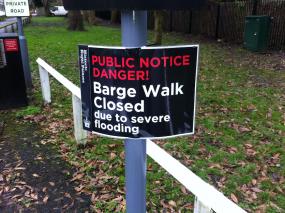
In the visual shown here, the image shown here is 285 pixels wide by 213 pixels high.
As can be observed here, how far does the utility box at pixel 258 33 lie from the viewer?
1290 cm

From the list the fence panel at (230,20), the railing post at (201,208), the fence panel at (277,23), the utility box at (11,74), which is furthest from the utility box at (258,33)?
the railing post at (201,208)

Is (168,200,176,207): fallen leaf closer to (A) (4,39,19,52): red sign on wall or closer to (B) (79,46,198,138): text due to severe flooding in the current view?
(B) (79,46,198,138): text due to severe flooding

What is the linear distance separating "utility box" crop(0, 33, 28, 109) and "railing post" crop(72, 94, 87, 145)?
2.20 meters

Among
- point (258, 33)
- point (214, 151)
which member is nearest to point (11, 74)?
point (214, 151)

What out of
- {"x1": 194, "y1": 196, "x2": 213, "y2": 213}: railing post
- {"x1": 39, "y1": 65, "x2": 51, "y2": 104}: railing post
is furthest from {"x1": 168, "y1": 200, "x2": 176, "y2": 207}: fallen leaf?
{"x1": 39, "y1": 65, "x2": 51, "y2": 104}: railing post

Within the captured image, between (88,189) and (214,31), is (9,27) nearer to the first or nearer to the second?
(214,31)

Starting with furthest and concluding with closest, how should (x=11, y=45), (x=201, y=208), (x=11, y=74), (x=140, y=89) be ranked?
(x=11, y=74) → (x=11, y=45) → (x=201, y=208) → (x=140, y=89)

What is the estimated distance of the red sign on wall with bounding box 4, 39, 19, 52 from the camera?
6207 mm

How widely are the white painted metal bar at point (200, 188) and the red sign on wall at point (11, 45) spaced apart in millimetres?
4226

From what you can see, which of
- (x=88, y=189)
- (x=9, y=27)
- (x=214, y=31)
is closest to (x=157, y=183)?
(x=88, y=189)

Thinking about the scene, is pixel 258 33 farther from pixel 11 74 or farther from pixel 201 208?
pixel 201 208

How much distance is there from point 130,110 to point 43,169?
3.02 metres

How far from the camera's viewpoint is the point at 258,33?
12805mm

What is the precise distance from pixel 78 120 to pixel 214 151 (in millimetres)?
1915
